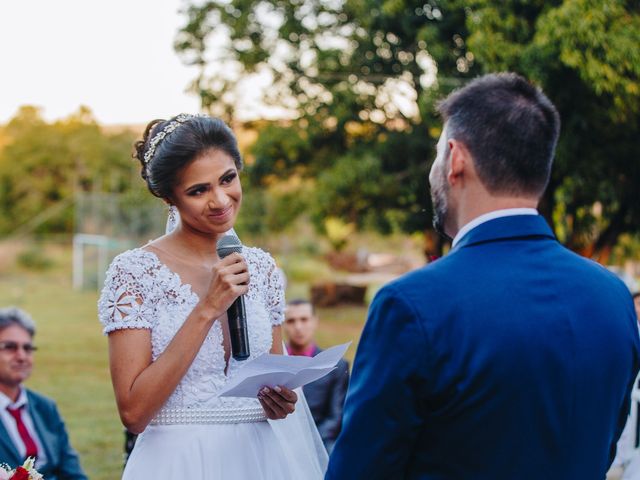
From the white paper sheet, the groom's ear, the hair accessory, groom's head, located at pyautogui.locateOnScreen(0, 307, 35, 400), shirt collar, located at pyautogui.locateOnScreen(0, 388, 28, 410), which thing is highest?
the hair accessory

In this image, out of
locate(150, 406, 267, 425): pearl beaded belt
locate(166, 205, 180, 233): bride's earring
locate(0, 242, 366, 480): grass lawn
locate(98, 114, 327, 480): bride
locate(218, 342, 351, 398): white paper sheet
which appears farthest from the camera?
locate(0, 242, 366, 480): grass lawn

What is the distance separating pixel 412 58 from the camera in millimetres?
18234

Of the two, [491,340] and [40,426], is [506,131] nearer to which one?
[491,340]

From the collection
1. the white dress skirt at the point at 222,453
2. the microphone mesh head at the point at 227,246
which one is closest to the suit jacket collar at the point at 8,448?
the white dress skirt at the point at 222,453

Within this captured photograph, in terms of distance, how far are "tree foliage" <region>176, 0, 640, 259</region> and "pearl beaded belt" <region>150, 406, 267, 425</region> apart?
9327 millimetres

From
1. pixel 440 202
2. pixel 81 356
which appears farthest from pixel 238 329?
pixel 81 356

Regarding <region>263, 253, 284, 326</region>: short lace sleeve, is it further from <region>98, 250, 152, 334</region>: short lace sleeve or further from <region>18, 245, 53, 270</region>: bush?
<region>18, 245, 53, 270</region>: bush

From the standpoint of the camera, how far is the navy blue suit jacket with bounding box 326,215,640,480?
155cm

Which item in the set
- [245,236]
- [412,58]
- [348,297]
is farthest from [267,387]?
[348,297]

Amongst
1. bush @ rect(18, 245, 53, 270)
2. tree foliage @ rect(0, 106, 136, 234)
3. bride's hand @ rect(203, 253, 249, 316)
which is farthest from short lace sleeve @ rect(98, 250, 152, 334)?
tree foliage @ rect(0, 106, 136, 234)

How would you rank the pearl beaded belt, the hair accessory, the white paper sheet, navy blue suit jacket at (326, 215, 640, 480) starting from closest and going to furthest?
navy blue suit jacket at (326, 215, 640, 480), the white paper sheet, the pearl beaded belt, the hair accessory

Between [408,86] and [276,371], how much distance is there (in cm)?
1691

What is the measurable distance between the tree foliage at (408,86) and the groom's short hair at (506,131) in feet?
31.6

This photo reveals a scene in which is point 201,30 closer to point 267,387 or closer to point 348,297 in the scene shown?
point 348,297
